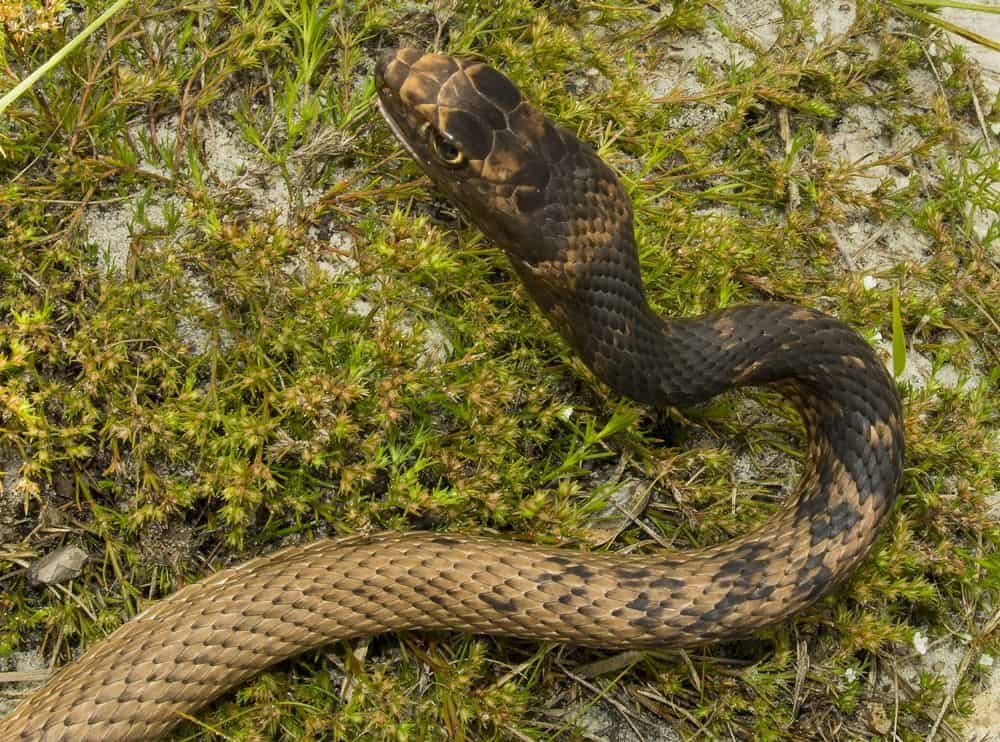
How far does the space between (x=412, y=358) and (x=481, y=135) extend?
0.99 m

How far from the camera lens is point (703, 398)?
398cm

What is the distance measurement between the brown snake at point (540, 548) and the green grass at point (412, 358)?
25 centimetres

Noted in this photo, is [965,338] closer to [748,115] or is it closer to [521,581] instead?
[748,115]

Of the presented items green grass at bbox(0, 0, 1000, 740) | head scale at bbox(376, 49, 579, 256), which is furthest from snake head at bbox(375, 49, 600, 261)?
green grass at bbox(0, 0, 1000, 740)

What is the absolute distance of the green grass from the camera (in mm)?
3973

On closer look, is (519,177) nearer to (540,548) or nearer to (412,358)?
(412,358)

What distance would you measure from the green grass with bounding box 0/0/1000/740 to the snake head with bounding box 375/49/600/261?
48 centimetres

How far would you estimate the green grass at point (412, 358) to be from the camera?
3973 mm

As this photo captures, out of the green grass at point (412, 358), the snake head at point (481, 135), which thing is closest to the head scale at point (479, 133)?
the snake head at point (481, 135)

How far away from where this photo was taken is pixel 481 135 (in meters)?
3.57

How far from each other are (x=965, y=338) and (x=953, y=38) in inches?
60.3

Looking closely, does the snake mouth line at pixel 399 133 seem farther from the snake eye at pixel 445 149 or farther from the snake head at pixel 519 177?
the snake eye at pixel 445 149

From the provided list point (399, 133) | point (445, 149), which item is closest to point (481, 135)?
point (445, 149)

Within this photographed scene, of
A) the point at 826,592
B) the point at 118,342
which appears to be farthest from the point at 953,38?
the point at 118,342
